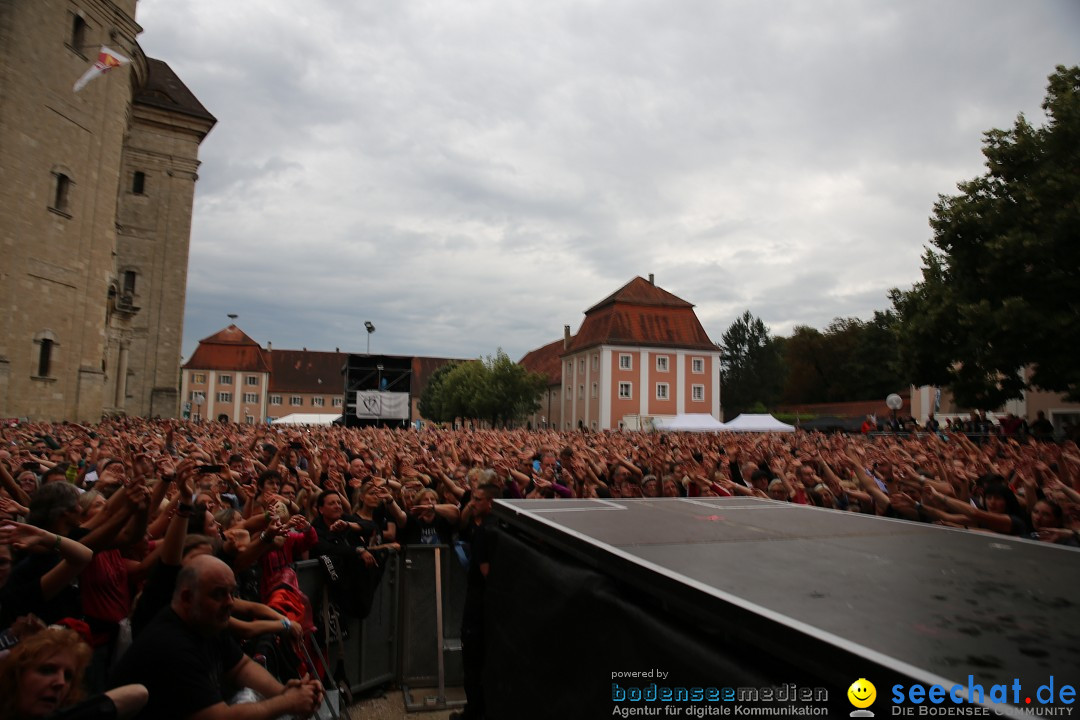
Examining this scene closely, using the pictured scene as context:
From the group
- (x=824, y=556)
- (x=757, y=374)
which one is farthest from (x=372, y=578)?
(x=757, y=374)

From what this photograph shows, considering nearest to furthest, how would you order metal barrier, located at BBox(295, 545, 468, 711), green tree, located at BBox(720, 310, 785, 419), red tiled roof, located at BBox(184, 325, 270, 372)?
metal barrier, located at BBox(295, 545, 468, 711), green tree, located at BBox(720, 310, 785, 419), red tiled roof, located at BBox(184, 325, 270, 372)

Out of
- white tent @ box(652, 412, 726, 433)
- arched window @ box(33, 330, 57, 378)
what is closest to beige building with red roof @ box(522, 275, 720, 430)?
white tent @ box(652, 412, 726, 433)

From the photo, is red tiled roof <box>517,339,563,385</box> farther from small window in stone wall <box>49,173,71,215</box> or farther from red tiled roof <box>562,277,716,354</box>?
small window in stone wall <box>49,173,71,215</box>

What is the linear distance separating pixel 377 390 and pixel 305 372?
75426 mm

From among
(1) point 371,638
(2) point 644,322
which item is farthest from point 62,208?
(2) point 644,322

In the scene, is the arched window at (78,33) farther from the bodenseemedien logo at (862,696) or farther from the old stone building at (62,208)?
the bodenseemedien logo at (862,696)

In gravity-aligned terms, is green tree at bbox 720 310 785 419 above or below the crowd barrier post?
above

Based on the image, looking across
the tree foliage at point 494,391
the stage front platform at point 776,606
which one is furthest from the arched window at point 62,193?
the tree foliage at point 494,391

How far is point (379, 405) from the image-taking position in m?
28.2

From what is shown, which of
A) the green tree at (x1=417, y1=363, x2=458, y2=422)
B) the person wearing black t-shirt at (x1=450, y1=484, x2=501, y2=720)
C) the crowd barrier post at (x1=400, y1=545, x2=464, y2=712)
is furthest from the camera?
the green tree at (x1=417, y1=363, x2=458, y2=422)

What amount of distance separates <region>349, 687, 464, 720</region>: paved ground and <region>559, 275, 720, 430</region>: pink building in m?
48.8

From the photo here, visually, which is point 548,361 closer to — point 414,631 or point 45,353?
point 45,353

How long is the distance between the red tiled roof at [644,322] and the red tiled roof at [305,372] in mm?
49893

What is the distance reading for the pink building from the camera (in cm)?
5641
